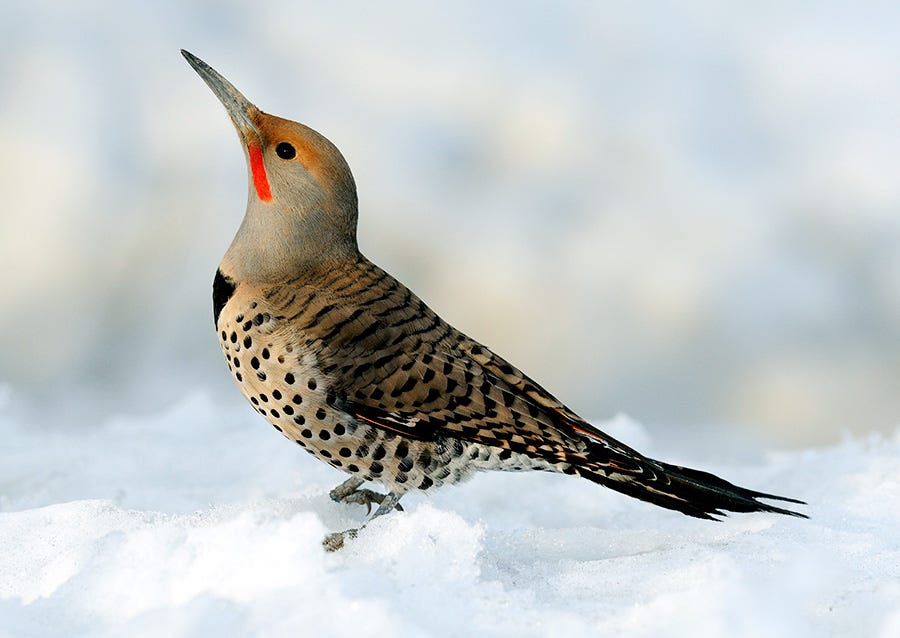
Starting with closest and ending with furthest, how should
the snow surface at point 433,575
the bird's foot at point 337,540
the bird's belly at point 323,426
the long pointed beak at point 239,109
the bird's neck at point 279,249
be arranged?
the snow surface at point 433,575, the bird's foot at point 337,540, the bird's belly at point 323,426, the bird's neck at point 279,249, the long pointed beak at point 239,109

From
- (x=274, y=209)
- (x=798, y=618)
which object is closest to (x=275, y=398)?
(x=274, y=209)

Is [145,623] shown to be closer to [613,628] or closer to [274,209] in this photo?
[613,628]

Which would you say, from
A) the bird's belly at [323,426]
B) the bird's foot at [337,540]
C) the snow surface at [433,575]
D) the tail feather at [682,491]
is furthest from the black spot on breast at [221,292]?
the tail feather at [682,491]

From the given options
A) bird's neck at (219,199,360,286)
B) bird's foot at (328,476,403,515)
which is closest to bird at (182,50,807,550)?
bird's neck at (219,199,360,286)

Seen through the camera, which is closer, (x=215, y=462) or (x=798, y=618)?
(x=798, y=618)

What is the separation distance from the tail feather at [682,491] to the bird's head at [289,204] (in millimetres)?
1140

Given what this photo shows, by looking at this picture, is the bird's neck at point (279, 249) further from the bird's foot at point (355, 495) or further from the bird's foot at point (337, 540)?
the bird's foot at point (337, 540)

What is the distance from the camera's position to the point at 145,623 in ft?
8.41

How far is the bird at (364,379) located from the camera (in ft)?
11.8

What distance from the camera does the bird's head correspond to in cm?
383

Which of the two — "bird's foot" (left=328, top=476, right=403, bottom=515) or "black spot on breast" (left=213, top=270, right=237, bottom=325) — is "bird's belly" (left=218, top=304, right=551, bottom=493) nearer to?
"black spot on breast" (left=213, top=270, right=237, bottom=325)

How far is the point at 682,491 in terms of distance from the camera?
3.65 m

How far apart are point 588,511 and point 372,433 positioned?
1522mm

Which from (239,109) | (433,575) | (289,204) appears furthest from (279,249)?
(433,575)
